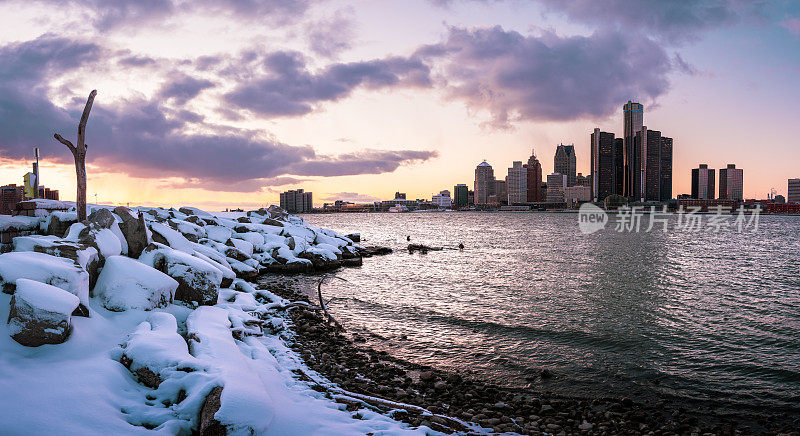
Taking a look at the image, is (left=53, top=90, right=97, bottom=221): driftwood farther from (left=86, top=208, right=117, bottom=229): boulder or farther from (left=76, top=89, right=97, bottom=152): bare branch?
(left=86, top=208, right=117, bottom=229): boulder

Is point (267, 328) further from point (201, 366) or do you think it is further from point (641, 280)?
point (641, 280)

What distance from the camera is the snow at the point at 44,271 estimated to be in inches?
355

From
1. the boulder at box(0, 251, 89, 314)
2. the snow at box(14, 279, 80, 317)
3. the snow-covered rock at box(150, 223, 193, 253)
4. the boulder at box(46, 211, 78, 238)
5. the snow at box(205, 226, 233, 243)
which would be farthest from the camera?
the snow at box(205, 226, 233, 243)

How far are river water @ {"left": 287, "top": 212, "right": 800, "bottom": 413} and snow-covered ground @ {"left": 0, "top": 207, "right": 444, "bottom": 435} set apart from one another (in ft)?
17.4

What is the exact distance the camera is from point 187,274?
13.7 metres

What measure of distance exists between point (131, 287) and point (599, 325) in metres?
18.5

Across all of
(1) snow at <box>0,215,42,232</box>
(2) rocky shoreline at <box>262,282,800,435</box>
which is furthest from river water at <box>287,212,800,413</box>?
(1) snow at <box>0,215,42,232</box>

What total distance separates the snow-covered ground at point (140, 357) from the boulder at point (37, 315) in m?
0.04

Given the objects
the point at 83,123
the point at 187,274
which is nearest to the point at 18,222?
the point at 83,123

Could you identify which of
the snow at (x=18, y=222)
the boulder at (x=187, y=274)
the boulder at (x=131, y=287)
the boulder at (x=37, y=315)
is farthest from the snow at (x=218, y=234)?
the boulder at (x=37, y=315)

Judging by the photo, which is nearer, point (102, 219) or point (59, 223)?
point (102, 219)

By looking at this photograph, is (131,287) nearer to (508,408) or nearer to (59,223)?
(59,223)

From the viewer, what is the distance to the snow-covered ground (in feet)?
21.4

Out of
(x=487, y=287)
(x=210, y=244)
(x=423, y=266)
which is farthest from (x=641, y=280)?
(x=210, y=244)
